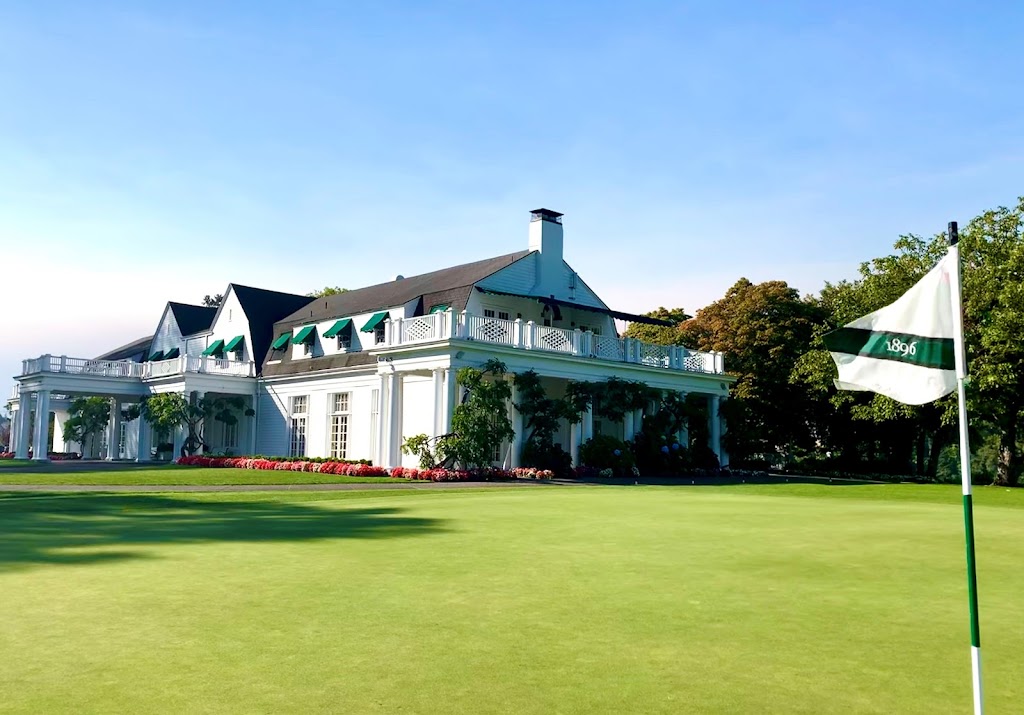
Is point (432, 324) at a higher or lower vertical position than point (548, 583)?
higher

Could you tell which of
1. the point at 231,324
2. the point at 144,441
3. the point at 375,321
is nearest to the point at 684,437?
the point at 375,321

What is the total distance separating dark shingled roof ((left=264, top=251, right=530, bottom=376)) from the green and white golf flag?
95.6 ft

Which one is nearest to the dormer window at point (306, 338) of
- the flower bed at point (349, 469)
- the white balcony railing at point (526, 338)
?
the flower bed at point (349, 469)

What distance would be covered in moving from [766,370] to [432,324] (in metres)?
21.2

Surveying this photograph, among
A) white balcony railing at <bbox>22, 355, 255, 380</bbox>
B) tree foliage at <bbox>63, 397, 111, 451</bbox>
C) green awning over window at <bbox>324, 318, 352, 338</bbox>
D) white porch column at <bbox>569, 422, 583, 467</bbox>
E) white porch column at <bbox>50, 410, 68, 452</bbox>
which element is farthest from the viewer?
white porch column at <bbox>50, 410, 68, 452</bbox>

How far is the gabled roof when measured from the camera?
36528 mm

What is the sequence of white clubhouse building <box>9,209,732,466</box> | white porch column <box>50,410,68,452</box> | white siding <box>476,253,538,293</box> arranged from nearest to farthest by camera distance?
1. white clubhouse building <box>9,209,732,466</box>
2. white siding <box>476,253,538,293</box>
3. white porch column <box>50,410,68,452</box>

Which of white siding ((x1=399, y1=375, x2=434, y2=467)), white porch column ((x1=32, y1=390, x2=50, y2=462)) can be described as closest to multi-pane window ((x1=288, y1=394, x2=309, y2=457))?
white siding ((x1=399, y1=375, x2=434, y2=467))

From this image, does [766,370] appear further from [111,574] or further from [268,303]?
[111,574]

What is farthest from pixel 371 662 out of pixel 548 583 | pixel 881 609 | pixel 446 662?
pixel 881 609

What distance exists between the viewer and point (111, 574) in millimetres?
8156

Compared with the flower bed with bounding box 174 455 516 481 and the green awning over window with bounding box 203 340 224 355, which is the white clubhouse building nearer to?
the green awning over window with bounding box 203 340 224 355

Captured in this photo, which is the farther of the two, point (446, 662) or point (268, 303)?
point (268, 303)

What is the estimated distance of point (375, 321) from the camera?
38.0 meters
